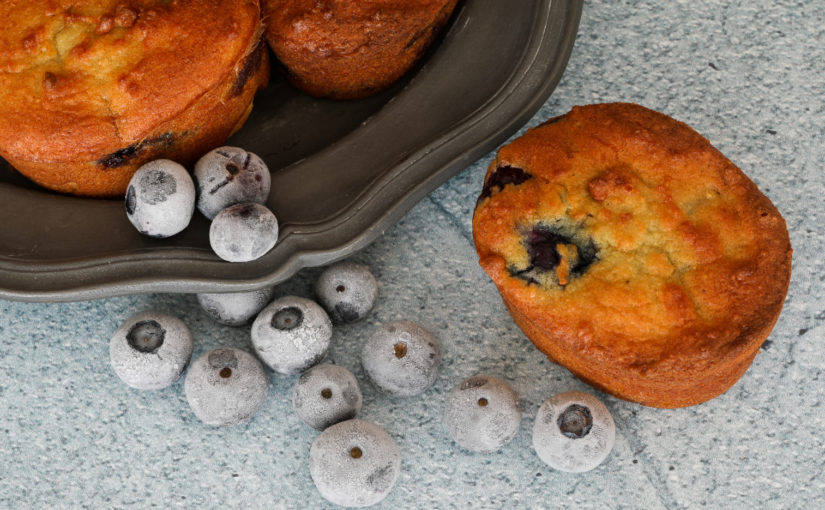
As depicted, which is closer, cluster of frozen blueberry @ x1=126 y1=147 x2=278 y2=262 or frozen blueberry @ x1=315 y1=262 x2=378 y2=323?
cluster of frozen blueberry @ x1=126 y1=147 x2=278 y2=262

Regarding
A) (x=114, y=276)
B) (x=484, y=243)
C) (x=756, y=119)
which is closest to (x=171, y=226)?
(x=114, y=276)

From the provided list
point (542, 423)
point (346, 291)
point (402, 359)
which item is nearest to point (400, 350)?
point (402, 359)

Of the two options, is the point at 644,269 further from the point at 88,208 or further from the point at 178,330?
the point at 88,208

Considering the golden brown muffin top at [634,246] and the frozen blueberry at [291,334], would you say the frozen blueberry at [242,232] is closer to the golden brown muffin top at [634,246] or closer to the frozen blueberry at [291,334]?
the frozen blueberry at [291,334]

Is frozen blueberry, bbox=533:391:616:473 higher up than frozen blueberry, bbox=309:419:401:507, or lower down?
higher up

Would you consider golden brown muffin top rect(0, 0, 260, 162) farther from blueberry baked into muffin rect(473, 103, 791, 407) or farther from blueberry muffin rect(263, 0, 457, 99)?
blueberry baked into muffin rect(473, 103, 791, 407)

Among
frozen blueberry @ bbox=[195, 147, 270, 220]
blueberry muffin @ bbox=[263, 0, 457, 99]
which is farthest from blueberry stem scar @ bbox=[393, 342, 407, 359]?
blueberry muffin @ bbox=[263, 0, 457, 99]

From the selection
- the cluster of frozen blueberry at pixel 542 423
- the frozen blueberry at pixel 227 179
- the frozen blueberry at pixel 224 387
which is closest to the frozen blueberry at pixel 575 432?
the cluster of frozen blueberry at pixel 542 423
